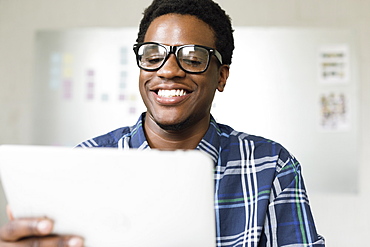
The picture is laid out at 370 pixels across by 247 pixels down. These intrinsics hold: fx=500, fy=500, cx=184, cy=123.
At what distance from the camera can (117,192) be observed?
0.75m

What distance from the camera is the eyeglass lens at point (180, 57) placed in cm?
114

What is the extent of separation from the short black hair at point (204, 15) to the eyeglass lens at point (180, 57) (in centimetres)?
10

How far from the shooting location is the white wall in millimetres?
3006

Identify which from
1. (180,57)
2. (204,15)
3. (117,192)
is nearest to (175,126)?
(180,57)

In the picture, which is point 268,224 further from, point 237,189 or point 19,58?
point 19,58

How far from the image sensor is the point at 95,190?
0.75m

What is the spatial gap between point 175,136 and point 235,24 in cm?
199

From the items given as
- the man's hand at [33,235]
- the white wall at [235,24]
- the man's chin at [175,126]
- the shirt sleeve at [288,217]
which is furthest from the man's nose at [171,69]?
the white wall at [235,24]

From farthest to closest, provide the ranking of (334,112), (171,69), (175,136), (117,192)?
(334,112) < (175,136) < (171,69) < (117,192)

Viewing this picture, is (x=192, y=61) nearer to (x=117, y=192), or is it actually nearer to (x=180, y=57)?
(x=180, y=57)

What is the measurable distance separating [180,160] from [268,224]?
0.51m

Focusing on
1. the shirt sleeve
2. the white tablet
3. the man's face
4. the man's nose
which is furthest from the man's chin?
the white tablet

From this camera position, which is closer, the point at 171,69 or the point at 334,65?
the point at 171,69

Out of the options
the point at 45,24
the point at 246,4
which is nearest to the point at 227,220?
the point at 246,4
